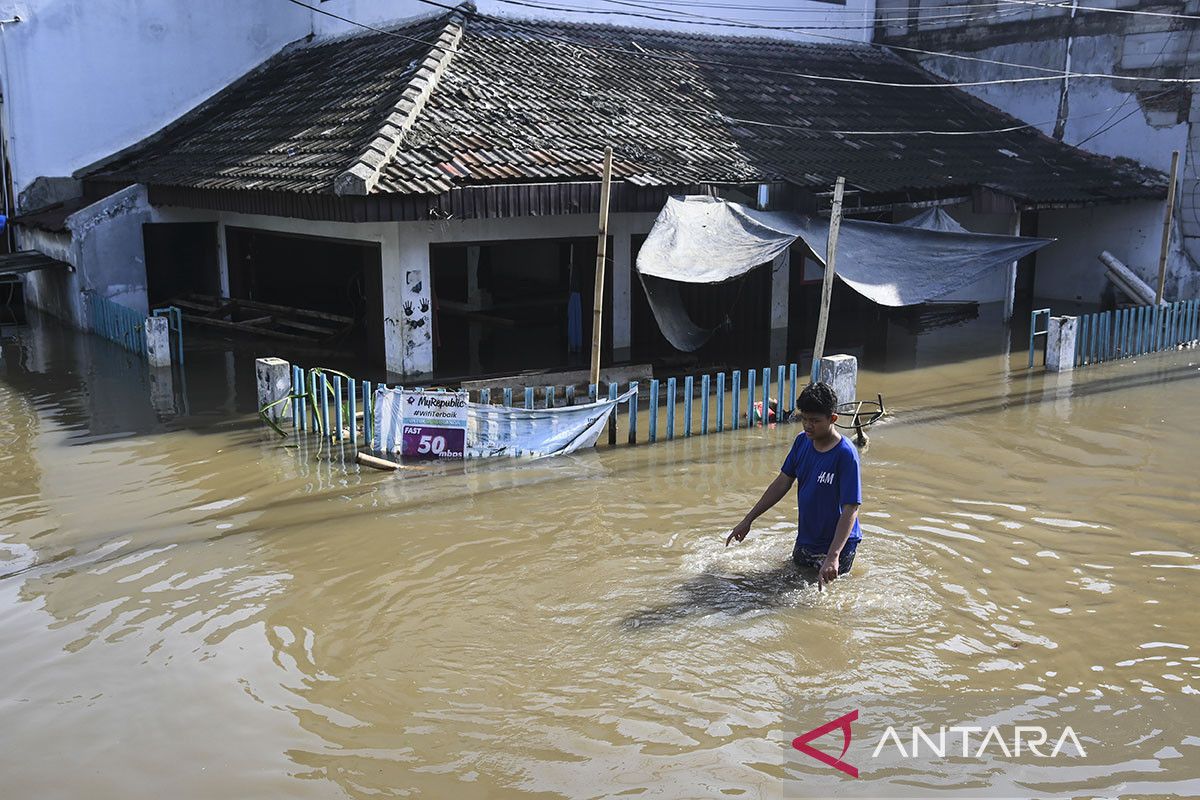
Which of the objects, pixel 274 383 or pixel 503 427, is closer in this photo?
pixel 503 427

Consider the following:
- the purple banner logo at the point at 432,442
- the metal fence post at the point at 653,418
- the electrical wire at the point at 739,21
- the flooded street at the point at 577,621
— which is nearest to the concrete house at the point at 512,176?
the electrical wire at the point at 739,21

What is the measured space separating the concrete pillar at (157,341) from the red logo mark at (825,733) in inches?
504

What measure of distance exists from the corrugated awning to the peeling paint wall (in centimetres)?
1847

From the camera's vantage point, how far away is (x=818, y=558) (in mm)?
7445

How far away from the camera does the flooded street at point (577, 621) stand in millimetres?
5547

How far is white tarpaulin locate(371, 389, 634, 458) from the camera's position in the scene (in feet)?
36.5

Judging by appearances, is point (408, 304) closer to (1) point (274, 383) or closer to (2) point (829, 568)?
(1) point (274, 383)

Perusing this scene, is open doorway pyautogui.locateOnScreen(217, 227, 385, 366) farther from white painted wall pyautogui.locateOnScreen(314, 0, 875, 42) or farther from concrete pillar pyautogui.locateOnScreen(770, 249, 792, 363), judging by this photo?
concrete pillar pyautogui.locateOnScreen(770, 249, 792, 363)

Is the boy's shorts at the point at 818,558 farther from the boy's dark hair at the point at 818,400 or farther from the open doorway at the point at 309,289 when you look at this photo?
the open doorway at the point at 309,289

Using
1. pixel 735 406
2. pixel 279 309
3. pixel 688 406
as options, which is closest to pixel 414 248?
pixel 688 406

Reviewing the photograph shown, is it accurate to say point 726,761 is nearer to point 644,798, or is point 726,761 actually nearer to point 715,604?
point 644,798

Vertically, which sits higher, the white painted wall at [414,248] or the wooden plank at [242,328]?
the white painted wall at [414,248]

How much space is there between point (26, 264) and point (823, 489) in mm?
16789

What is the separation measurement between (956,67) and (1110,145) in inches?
153
